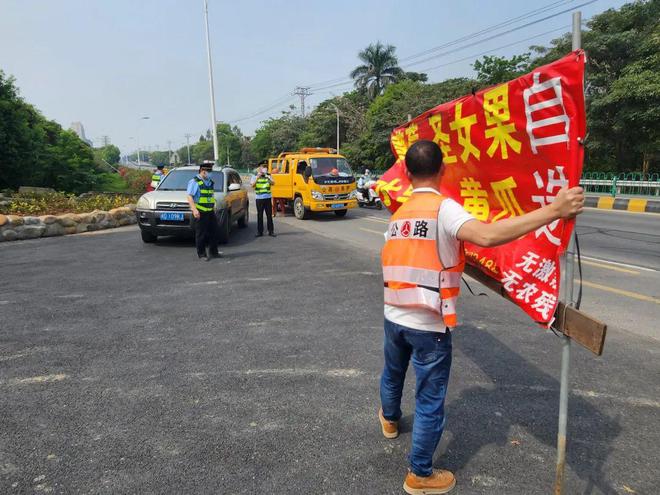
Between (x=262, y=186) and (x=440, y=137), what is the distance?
27.4ft

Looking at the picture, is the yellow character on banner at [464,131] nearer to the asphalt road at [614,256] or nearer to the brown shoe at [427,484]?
the brown shoe at [427,484]

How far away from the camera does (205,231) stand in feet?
Answer: 27.0

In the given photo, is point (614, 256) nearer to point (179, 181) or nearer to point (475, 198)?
point (475, 198)

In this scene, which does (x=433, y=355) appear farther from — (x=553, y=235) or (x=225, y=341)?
(x=225, y=341)

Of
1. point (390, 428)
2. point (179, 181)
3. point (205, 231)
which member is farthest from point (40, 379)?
point (179, 181)

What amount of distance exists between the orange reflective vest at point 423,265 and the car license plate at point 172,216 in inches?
296

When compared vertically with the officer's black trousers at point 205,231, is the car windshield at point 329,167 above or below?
above

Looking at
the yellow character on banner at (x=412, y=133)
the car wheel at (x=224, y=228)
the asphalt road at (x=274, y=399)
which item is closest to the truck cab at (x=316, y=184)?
the car wheel at (x=224, y=228)

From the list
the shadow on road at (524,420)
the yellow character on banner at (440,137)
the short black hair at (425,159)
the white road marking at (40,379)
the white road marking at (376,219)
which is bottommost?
the shadow on road at (524,420)

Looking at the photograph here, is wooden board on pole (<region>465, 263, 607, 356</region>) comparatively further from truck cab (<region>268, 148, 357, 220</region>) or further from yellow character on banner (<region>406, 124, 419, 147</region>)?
truck cab (<region>268, 148, 357, 220</region>)

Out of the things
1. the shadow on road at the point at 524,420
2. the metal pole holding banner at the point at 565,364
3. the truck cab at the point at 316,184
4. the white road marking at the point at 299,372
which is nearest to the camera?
the metal pole holding banner at the point at 565,364

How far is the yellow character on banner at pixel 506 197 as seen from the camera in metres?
2.47

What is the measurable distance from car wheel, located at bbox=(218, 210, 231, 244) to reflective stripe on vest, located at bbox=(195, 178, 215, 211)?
149cm

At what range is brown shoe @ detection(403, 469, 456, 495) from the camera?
7.47ft
